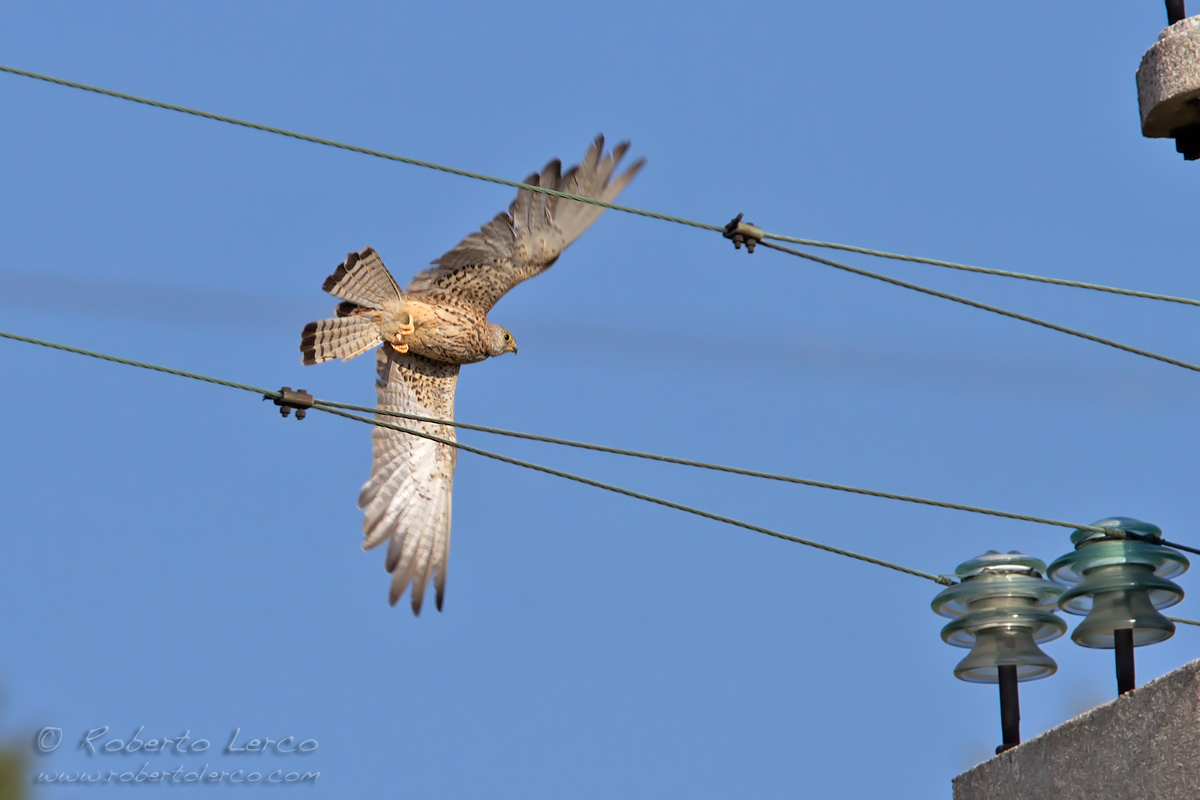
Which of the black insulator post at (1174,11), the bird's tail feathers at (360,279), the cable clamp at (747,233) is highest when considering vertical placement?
the bird's tail feathers at (360,279)

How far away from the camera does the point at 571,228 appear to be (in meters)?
9.91

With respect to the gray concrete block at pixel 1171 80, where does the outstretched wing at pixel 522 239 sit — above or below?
above

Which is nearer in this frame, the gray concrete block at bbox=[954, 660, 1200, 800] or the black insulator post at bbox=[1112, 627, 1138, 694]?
the gray concrete block at bbox=[954, 660, 1200, 800]

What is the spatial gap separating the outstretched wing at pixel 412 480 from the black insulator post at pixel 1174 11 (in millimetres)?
6041

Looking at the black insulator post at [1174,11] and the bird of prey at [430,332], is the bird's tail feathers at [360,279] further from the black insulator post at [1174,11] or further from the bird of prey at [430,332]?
the black insulator post at [1174,11]

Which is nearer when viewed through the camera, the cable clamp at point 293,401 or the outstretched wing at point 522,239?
the cable clamp at point 293,401

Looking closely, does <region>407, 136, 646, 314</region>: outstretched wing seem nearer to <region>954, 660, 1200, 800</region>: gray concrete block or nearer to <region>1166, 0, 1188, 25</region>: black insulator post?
<region>1166, 0, 1188, 25</region>: black insulator post

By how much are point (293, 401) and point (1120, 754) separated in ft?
11.4

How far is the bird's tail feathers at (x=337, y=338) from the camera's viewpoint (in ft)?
30.7

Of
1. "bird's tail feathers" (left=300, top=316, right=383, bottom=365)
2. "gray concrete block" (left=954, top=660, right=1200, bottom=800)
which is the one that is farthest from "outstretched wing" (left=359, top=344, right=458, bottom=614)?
"gray concrete block" (left=954, top=660, right=1200, bottom=800)

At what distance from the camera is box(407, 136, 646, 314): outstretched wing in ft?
31.1

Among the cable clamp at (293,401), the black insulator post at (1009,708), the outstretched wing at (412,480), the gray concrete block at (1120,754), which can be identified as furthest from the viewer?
the outstretched wing at (412,480)

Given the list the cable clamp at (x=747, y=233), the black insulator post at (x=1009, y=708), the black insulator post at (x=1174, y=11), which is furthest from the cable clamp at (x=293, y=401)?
the black insulator post at (x=1174, y=11)

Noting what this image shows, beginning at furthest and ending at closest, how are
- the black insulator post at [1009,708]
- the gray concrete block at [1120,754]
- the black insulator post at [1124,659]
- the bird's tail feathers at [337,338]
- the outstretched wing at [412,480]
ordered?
the outstretched wing at [412,480], the bird's tail feathers at [337,338], the black insulator post at [1009,708], the black insulator post at [1124,659], the gray concrete block at [1120,754]
